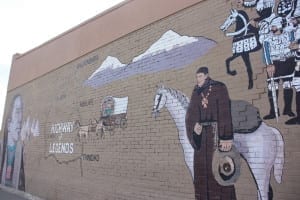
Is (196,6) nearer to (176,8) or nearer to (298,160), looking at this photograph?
(176,8)

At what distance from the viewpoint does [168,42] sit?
779 cm

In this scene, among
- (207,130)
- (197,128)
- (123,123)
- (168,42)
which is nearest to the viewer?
(207,130)

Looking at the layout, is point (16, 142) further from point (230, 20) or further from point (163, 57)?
point (230, 20)

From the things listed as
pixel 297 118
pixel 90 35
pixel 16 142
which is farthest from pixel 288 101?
pixel 16 142

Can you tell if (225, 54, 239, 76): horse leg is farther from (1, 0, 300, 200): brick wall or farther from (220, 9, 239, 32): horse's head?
(220, 9, 239, 32): horse's head

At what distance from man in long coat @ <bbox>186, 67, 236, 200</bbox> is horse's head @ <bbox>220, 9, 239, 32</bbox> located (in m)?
0.72

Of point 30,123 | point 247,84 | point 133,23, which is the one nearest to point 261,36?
point 247,84

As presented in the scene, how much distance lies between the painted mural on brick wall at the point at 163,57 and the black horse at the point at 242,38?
49cm

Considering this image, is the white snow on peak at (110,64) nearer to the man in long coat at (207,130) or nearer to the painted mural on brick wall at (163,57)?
the painted mural on brick wall at (163,57)

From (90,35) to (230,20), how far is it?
5.34 m

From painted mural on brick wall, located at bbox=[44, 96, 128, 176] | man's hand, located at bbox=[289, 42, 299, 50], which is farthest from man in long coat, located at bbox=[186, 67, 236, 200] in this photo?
painted mural on brick wall, located at bbox=[44, 96, 128, 176]

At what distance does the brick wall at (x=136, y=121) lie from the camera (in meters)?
6.02

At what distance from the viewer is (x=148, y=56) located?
8.32 metres

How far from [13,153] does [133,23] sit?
876 cm
